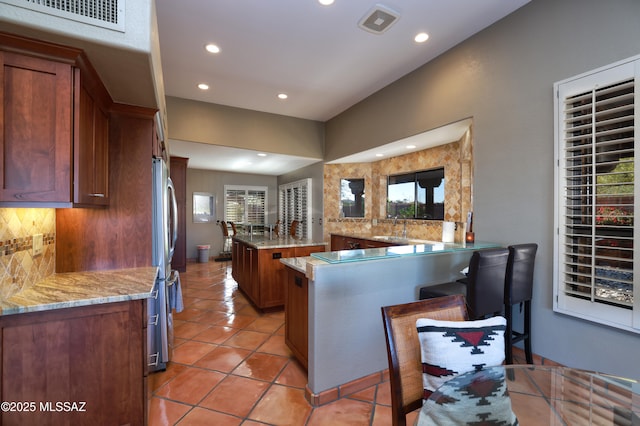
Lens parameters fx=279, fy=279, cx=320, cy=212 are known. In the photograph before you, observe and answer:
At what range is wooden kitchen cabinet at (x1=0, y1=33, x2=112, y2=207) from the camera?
4.19 ft

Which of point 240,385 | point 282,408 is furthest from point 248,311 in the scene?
point 282,408

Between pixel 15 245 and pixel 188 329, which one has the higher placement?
pixel 15 245

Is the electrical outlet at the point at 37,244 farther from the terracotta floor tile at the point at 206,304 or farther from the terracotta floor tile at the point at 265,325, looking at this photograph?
the terracotta floor tile at the point at 206,304

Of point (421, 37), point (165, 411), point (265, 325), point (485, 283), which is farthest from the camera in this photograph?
point (265, 325)

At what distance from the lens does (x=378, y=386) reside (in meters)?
2.01

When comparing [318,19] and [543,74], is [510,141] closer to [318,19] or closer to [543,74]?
[543,74]

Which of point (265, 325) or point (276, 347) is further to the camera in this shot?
point (265, 325)

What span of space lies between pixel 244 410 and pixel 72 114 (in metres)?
1.95

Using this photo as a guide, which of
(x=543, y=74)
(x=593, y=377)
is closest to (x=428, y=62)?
(x=543, y=74)

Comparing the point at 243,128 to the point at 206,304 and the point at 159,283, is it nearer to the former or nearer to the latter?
the point at 206,304

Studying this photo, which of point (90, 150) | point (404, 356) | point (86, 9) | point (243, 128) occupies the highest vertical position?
point (243, 128)

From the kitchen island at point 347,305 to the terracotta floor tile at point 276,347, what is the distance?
0.81ft

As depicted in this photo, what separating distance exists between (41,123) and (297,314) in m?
1.91

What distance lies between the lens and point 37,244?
1.67m
